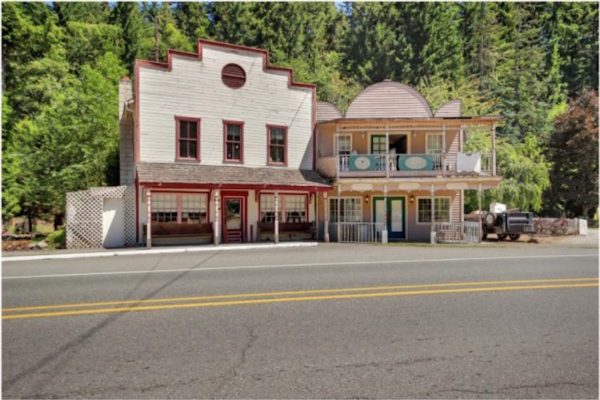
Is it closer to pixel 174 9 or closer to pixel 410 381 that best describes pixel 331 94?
pixel 174 9

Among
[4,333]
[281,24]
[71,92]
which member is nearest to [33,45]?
[71,92]

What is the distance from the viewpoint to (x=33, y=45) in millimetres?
39094

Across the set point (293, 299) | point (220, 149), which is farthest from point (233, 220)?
point (293, 299)

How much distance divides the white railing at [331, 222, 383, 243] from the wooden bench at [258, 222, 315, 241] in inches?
53.9

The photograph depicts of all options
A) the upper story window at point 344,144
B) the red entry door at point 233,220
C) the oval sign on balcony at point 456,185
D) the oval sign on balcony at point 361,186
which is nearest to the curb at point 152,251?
the red entry door at point 233,220

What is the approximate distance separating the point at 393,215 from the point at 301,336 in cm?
1923

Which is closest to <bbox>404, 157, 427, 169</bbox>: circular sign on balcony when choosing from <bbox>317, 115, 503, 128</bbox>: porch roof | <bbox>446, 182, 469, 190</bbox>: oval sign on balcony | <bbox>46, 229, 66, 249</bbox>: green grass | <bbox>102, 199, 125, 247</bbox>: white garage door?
<bbox>446, 182, 469, 190</bbox>: oval sign on balcony

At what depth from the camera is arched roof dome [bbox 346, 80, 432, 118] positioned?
955 inches

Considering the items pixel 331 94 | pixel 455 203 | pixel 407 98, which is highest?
pixel 331 94

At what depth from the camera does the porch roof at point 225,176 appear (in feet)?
60.3

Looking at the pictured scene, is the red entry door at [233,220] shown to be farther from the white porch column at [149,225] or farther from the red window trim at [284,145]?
the white porch column at [149,225]

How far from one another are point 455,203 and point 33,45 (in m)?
38.6

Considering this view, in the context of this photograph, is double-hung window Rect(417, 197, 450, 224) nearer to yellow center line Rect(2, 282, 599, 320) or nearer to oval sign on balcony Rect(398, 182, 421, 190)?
oval sign on balcony Rect(398, 182, 421, 190)

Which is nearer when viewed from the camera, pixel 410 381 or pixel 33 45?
pixel 410 381
